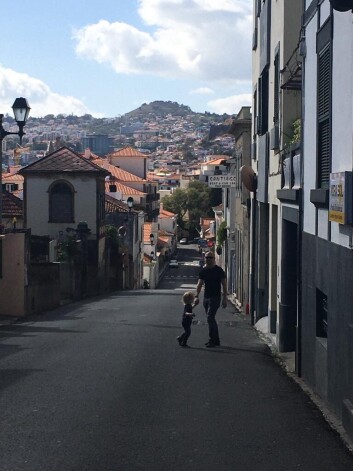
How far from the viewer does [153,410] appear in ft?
29.7

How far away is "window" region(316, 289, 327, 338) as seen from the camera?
34.4 ft

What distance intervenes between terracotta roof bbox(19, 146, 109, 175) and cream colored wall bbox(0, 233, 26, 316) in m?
16.7

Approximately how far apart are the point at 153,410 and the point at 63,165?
31.8 metres

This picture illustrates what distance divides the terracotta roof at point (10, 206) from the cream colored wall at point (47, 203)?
94.0 inches

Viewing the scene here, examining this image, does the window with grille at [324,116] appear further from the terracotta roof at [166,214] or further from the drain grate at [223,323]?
the terracotta roof at [166,214]

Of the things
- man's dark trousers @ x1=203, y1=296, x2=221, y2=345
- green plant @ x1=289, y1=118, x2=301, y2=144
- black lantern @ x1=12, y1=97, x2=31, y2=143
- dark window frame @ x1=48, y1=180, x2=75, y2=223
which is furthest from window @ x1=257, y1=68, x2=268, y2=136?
dark window frame @ x1=48, y1=180, x2=75, y2=223

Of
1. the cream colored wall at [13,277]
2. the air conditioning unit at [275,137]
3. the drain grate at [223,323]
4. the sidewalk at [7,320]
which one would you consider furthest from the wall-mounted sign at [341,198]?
the cream colored wall at [13,277]

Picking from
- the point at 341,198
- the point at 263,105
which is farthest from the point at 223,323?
the point at 341,198

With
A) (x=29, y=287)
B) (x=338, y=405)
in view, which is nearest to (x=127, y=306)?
(x=29, y=287)

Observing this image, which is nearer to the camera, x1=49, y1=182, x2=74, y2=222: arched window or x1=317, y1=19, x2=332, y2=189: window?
x1=317, y1=19, x2=332, y2=189: window

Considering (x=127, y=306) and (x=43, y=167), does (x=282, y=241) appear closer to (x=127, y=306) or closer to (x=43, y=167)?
(x=127, y=306)

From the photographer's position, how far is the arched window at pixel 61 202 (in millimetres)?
40094

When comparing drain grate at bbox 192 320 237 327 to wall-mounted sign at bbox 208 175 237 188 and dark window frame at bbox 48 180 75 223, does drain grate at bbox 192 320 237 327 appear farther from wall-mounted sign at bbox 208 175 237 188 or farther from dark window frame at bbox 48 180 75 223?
dark window frame at bbox 48 180 75 223

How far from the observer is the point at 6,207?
35.5 metres
